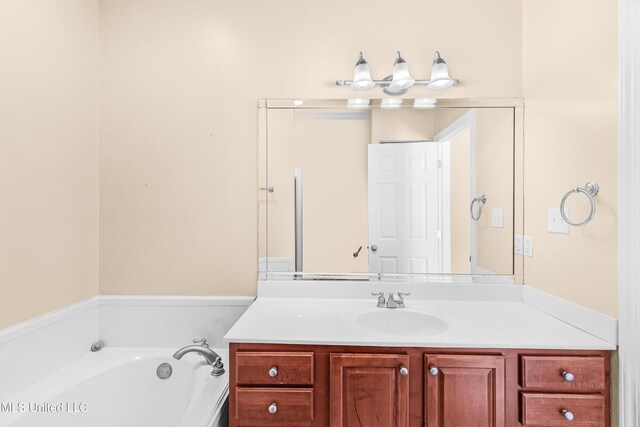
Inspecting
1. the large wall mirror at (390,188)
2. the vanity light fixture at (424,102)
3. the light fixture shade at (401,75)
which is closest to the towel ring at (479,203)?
the large wall mirror at (390,188)

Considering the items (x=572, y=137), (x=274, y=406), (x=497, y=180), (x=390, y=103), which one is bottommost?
(x=274, y=406)

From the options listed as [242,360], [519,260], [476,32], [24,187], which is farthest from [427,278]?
[24,187]

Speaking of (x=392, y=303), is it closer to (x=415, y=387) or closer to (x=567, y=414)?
(x=415, y=387)

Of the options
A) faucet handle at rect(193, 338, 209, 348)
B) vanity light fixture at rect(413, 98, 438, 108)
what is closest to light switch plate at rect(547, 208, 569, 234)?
vanity light fixture at rect(413, 98, 438, 108)

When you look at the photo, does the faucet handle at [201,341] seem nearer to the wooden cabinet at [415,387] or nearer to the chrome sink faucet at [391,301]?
the wooden cabinet at [415,387]

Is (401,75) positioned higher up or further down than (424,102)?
higher up

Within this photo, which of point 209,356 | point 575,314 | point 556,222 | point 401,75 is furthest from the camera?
point 401,75

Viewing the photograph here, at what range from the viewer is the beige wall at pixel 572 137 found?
1168 mm

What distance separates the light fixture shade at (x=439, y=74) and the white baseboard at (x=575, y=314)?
112cm

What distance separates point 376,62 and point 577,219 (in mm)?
1192

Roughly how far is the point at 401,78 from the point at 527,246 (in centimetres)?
106

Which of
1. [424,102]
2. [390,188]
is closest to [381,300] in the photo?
[390,188]

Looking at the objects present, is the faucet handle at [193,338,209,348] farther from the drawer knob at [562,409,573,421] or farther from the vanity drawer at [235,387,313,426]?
the drawer knob at [562,409,573,421]

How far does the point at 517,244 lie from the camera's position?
5.55 feet
